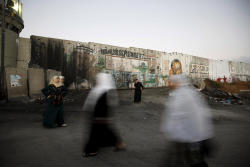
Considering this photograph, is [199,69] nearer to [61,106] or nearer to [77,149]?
[61,106]

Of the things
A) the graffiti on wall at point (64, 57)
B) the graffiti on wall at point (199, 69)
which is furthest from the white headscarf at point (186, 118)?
the graffiti on wall at point (199, 69)

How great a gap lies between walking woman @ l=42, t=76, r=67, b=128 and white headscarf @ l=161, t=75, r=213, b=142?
4.13 meters

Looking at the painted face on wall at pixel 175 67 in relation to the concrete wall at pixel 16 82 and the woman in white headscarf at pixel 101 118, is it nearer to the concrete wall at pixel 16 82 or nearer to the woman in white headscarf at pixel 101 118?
the concrete wall at pixel 16 82

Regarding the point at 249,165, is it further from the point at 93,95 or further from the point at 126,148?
the point at 93,95

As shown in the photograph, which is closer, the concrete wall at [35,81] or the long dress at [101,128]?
the long dress at [101,128]

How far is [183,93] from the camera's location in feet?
7.31

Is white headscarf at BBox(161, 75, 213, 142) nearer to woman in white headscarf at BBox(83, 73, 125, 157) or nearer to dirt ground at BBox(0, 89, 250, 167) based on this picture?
dirt ground at BBox(0, 89, 250, 167)

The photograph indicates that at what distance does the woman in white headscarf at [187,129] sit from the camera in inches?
82.6

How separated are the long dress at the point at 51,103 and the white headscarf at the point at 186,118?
413 cm

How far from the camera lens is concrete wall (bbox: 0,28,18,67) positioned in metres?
11.4

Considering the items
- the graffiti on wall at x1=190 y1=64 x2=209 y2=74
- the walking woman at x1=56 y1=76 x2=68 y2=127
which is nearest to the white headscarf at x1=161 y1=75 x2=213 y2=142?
the walking woman at x1=56 y1=76 x2=68 y2=127

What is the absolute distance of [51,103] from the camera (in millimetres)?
5184

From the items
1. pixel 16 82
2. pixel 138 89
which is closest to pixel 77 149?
pixel 138 89

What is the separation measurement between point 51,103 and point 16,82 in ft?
21.4
